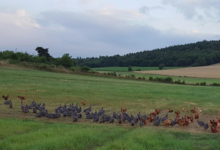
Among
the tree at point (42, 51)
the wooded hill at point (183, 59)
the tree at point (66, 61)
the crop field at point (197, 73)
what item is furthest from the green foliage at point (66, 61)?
the wooded hill at point (183, 59)

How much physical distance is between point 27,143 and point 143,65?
119 m

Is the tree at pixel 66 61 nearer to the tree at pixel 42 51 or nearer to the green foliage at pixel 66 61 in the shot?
the green foliage at pixel 66 61

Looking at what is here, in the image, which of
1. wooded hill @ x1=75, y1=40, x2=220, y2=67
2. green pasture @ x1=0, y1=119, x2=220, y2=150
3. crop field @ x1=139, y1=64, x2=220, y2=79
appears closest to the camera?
green pasture @ x1=0, y1=119, x2=220, y2=150

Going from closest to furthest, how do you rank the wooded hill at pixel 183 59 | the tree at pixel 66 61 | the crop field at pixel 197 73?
the crop field at pixel 197 73 → the tree at pixel 66 61 → the wooded hill at pixel 183 59

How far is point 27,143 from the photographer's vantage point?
26.1 ft

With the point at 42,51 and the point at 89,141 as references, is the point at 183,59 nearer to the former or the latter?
the point at 42,51

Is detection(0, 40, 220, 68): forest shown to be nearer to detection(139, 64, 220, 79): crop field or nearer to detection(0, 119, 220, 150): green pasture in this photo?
detection(139, 64, 220, 79): crop field

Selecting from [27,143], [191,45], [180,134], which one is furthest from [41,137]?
[191,45]

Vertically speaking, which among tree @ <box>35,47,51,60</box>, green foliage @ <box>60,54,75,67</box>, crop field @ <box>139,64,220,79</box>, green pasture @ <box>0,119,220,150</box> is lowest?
green pasture @ <box>0,119,220,150</box>

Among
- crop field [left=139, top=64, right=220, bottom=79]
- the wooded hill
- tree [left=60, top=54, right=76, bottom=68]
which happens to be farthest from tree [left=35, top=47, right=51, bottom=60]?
crop field [left=139, top=64, right=220, bottom=79]

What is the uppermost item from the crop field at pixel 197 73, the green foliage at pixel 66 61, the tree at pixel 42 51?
the tree at pixel 42 51

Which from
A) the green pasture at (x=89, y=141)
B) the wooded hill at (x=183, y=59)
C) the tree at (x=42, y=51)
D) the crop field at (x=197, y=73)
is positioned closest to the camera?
the green pasture at (x=89, y=141)

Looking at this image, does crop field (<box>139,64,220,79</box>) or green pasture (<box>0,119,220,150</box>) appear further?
crop field (<box>139,64,220,79</box>)

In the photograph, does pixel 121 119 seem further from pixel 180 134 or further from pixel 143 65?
pixel 143 65
